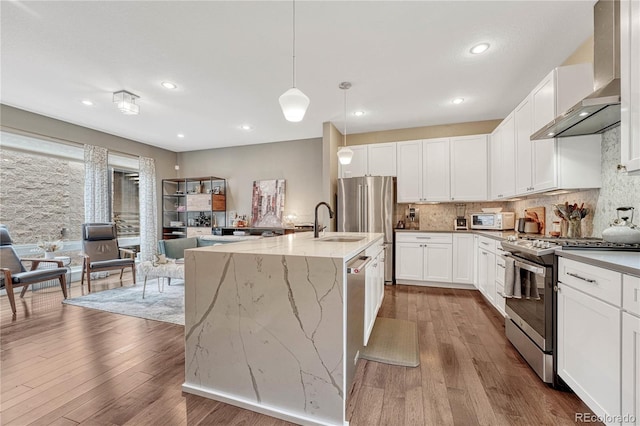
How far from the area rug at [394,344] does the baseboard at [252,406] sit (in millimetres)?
777

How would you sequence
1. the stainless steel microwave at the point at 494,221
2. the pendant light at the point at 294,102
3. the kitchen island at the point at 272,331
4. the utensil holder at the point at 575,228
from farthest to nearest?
the stainless steel microwave at the point at 494,221 < the utensil holder at the point at 575,228 < the pendant light at the point at 294,102 < the kitchen island at the point at 272,331

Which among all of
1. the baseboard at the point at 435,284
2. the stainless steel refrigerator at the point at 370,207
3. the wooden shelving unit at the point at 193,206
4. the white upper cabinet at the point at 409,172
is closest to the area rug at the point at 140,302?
the wooden shelving unit at the point at 193,206

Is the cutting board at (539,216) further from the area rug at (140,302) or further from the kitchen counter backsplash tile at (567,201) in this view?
the area rug at (140,302)

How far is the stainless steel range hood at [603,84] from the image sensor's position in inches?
67.7

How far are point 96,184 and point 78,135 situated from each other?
0.88 metres

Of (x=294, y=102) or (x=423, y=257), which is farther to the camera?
(x=423, y=257)

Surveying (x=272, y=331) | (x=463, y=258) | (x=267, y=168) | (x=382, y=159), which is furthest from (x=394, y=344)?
(x=267, y=168)

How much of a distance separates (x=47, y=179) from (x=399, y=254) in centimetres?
600

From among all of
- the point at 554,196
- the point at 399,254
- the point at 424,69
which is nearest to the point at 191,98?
the point at 424,69

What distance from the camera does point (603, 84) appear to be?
1.90m

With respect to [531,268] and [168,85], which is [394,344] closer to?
[531,268]

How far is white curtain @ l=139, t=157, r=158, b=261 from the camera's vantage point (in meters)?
5.76

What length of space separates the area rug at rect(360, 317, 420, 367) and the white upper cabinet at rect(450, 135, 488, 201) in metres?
2.49

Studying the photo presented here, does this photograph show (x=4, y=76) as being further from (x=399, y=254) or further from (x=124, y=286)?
(x=399, y=254)
